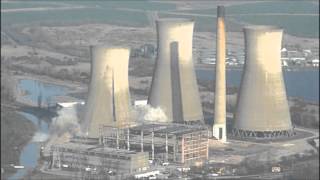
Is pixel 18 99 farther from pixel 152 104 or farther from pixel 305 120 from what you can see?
pixel 305 120

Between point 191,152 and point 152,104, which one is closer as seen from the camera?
point 191,152

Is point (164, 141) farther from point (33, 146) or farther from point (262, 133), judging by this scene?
point (262, 133)

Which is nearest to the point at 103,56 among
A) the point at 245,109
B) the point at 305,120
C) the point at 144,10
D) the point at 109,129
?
the point at 109,129

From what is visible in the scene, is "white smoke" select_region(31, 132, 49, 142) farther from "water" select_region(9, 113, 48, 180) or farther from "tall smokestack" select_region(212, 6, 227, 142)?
"tall smokestack" select_region(212, 6, 227, 142)

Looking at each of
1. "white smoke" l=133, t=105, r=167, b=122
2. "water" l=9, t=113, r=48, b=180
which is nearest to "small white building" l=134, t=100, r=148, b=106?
"white smoke" l=133, t=105, r=167, b=122

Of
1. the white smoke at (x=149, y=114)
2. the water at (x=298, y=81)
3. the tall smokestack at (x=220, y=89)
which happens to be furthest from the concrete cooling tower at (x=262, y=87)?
the water at (x=298, y=81)

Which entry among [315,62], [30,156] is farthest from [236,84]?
[30,156]
